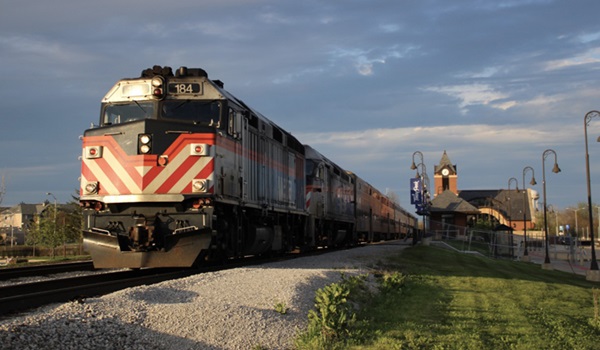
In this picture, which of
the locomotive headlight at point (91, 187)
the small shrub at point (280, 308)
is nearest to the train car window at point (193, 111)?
the locomotive headlight at point (91, 187)

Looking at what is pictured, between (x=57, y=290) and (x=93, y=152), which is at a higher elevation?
(x=93, y=152)

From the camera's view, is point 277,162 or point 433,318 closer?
point 433,318

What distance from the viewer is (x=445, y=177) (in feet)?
486

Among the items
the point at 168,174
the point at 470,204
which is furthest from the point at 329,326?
the point at 470,204

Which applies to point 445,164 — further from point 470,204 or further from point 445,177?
point 470,204

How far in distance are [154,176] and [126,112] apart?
202cm

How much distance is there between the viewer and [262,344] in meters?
8.09

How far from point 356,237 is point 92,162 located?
25969mm

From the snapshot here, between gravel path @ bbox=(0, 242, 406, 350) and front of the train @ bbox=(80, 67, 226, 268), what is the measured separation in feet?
6.41

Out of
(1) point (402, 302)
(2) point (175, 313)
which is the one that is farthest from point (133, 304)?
(1) point (402, 302)

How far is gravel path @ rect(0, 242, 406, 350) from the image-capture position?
261 inches

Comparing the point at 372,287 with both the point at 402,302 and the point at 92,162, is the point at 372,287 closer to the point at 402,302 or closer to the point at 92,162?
the point at 402,302

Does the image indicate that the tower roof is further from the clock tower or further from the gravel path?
the gravel path

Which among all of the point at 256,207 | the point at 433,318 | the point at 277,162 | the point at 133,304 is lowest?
the point at 433,318
